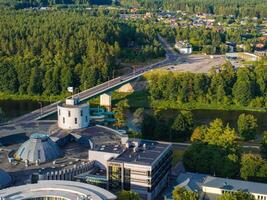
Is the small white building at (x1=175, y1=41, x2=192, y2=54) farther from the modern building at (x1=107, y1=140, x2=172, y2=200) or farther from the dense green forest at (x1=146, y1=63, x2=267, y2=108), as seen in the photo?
the modern building at (x1=107, y1=140, x2=172, y2=200)

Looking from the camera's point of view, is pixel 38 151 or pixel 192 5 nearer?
pixel 38 151

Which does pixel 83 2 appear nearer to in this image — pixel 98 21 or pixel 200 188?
pixel 98 21

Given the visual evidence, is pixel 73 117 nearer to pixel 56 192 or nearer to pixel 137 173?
pixel 137 173

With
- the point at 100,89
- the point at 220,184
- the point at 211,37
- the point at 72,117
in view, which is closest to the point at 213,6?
the point at 211,37

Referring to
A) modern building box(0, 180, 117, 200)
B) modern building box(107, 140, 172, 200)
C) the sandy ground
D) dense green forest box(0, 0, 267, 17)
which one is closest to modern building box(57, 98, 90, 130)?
modern building box(107, 140, 172, 200)

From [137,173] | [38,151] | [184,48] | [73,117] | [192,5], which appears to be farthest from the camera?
[192,5]

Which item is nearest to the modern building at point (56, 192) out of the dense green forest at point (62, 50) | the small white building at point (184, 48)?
the dense green forest at point (62, 50)

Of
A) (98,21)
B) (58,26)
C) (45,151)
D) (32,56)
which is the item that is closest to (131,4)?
(98,21)
